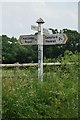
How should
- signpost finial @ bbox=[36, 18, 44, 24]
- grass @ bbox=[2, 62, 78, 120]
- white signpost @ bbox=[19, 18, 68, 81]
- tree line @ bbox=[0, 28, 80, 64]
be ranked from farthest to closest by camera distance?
tree line @ bbox=[0, 28, 80, 64]
signpost finial @ bbox=[36, 18, 44, 24]
white signpost @ bbox=[19, 18, 68, 81]
grass @ bbox=[2, 62, 78, 120]

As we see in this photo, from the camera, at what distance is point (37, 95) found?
17.9 feet

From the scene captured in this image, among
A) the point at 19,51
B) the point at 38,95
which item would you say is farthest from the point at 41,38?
the point at 19,51

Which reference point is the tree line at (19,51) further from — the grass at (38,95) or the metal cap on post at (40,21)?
the grass at (38,95)

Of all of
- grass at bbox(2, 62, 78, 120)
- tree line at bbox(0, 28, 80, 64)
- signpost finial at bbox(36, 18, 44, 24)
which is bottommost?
grass at bbox(2, 62, 78, 120)

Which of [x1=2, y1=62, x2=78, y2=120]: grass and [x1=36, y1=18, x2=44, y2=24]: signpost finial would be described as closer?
[x1=2, y1=62, x2=78, y2=120]: grass

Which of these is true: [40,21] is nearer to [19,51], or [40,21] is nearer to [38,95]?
[38,95]

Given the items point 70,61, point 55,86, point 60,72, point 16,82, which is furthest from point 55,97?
point 70,61

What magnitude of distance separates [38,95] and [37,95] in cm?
2

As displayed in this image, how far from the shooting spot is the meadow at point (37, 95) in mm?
5141

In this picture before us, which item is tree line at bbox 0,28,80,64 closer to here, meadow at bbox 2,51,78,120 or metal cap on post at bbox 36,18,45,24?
metal cap on post at bbox 36,18,45,24

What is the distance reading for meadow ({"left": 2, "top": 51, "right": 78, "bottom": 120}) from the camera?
514 cm

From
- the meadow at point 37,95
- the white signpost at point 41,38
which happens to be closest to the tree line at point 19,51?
the white signpost at point 41,38

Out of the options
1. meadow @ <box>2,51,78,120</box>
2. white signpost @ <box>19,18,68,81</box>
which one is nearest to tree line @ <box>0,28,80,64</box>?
white signpost @ <box>19,18,68,81</box>

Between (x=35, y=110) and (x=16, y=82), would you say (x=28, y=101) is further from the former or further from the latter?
(x=16, y=82)
